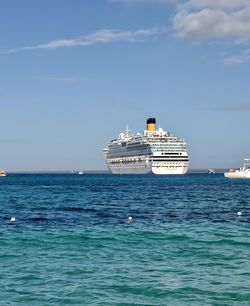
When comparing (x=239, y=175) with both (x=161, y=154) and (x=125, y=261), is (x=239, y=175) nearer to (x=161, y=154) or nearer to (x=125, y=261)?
(x=161, y=154)

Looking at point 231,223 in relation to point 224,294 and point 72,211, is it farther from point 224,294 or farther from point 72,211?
point 224,294

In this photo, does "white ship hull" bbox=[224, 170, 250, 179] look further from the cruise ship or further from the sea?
the sea

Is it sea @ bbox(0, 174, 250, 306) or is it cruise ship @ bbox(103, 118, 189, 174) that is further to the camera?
cruise ship @ bbox(103, 118, 189, 174)

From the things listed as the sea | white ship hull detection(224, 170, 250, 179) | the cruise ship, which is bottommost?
the sea

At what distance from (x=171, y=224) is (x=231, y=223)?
4250mm

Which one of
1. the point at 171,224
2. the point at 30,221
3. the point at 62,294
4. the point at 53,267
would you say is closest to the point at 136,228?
the point at 171,224

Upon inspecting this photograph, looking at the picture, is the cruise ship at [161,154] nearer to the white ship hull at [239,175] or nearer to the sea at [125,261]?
the white ship hull at [239,175]

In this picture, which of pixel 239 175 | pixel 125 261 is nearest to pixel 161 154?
pixel 239 175

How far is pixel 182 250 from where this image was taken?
25109mm

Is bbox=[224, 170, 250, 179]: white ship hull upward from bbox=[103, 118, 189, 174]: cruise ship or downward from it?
downward

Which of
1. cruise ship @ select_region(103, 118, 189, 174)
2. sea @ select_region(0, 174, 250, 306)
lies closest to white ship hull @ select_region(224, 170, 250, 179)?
cruise ship @ select_region(103, 118, 189, 174)

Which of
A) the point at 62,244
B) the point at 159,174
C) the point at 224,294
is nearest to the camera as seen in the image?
the point at 224,294

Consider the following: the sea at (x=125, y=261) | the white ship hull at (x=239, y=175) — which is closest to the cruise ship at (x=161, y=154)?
the white ship hull at (x=239, y=175)

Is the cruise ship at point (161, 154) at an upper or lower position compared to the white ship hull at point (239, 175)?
upper
